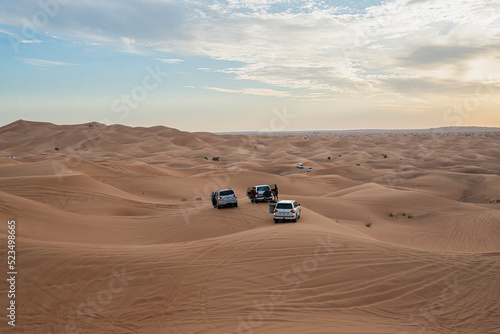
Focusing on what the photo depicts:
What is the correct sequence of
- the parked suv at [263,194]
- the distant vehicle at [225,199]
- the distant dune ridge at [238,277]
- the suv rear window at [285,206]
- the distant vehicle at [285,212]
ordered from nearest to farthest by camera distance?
the distant dune ridge at [238,277]
the distant vehicle at [285,212]
the suv rear window at [285,206]
the distant vehicle at [225,199]
the parked suv at [263,194]

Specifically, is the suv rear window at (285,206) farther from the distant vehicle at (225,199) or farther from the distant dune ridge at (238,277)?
the distant vehicle at (225,199)

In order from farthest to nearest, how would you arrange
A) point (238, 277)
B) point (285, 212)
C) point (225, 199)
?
point (225, 199)
point (285, 212)
point (238, 277)

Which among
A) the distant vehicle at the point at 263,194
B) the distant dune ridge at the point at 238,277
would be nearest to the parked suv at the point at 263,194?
the distant vehicle at the point at 263,194

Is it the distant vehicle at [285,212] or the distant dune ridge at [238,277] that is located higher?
the distant vehicle at [285,212]

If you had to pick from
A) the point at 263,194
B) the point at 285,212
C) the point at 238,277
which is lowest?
the point at 238,277

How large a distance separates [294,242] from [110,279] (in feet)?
21.1

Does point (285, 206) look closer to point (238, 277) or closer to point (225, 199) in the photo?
point (225, 199)

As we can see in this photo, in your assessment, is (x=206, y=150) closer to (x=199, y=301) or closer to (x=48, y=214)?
(x=48, y=214)

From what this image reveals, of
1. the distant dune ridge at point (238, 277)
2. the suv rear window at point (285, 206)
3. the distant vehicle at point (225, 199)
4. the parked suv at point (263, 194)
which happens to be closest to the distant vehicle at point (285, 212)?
the suv rear window at point (285, 206)

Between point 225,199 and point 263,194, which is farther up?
point 263,194

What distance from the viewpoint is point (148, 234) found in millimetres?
18109

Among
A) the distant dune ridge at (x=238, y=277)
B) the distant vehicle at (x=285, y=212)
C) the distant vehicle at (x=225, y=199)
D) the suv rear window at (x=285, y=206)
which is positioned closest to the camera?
the distant dune ridge at (x=238, y=277)

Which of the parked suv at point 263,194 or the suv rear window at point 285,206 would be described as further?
the parked suv at point 263,194

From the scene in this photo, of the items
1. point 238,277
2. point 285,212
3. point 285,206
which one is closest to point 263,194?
point 285,206
